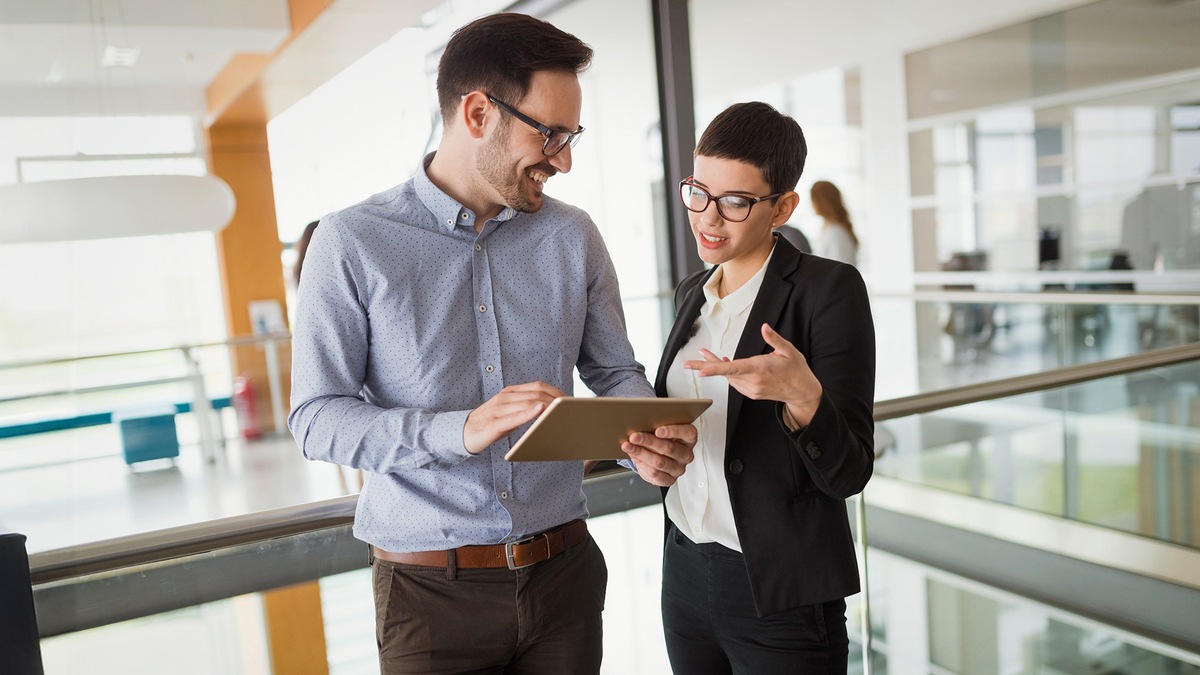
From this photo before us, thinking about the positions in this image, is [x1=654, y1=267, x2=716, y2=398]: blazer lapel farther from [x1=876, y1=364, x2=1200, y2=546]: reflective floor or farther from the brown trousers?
[x1=876, y1=364, x2=1200, y2=546]: reflective floor

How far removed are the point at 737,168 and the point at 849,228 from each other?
448cm

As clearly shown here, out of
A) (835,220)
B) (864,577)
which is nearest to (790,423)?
(864,577)

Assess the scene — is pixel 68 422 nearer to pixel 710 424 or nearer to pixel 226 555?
pixel 226 555

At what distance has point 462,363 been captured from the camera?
143cm

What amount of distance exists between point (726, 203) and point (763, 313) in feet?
0.64

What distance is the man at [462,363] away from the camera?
1360 mm

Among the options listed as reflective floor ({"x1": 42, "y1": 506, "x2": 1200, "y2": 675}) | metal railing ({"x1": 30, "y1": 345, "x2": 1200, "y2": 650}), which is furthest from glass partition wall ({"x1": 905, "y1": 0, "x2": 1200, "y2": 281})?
metal railing ({"x1": 30, "y1": 345, "x2": 1200, "y2": 650})

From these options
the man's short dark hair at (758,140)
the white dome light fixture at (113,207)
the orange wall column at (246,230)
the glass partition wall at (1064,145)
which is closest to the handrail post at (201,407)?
the orange wall column at (246,230)

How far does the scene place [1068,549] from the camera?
4.76 metres

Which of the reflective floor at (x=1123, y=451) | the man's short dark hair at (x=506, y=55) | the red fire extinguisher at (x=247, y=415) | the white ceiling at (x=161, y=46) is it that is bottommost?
the reflective floor at (x=1123, y=451)

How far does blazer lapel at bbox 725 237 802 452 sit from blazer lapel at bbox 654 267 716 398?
0.13 meters

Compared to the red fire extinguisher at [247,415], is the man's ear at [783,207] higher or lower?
higher

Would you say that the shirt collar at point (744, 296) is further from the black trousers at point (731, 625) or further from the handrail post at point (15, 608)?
the handrail post at point (15, 608)

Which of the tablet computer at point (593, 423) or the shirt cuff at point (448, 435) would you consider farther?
the shirt cuff at point (448, 435)
